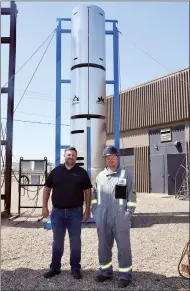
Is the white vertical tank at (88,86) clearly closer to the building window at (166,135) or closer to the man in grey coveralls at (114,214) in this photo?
the man in grey coveralls at (114,214)

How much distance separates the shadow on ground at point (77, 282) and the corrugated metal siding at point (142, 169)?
57.3ft

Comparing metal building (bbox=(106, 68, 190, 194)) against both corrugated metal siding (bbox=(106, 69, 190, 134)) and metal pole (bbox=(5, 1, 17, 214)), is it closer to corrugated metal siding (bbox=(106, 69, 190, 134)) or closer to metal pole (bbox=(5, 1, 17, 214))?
corrugated metal siding (bbox=(106, 69, 190, 134))

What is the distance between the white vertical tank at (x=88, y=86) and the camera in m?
8.62

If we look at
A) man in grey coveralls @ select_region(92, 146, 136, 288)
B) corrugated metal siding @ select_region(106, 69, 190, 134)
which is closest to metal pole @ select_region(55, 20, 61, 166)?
man in grey coveralls @ select_region(92, 146, 136, 288)

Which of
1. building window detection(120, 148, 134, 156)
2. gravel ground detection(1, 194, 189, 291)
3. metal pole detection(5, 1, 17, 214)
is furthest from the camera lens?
building window detection(120, 148, 134, 156)

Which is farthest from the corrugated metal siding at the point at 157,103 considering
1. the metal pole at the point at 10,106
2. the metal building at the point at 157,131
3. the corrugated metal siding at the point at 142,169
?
the metal pole at the point at 10,106

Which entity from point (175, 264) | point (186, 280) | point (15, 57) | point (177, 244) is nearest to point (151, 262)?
point (175, 264)

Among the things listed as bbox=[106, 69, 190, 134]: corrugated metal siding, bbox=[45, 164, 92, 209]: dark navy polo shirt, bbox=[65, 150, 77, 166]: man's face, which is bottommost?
bbox=[45, 164, 92, 209]: dark navy polo shirt

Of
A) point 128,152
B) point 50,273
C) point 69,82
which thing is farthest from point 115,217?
point 128,152

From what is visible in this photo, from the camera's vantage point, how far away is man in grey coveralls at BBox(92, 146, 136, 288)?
14.3 feet

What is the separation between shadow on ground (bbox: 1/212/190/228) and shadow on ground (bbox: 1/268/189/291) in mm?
4042

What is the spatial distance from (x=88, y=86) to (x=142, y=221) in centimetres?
476

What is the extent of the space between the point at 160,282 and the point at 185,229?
171 inches

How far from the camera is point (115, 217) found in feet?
14.5
